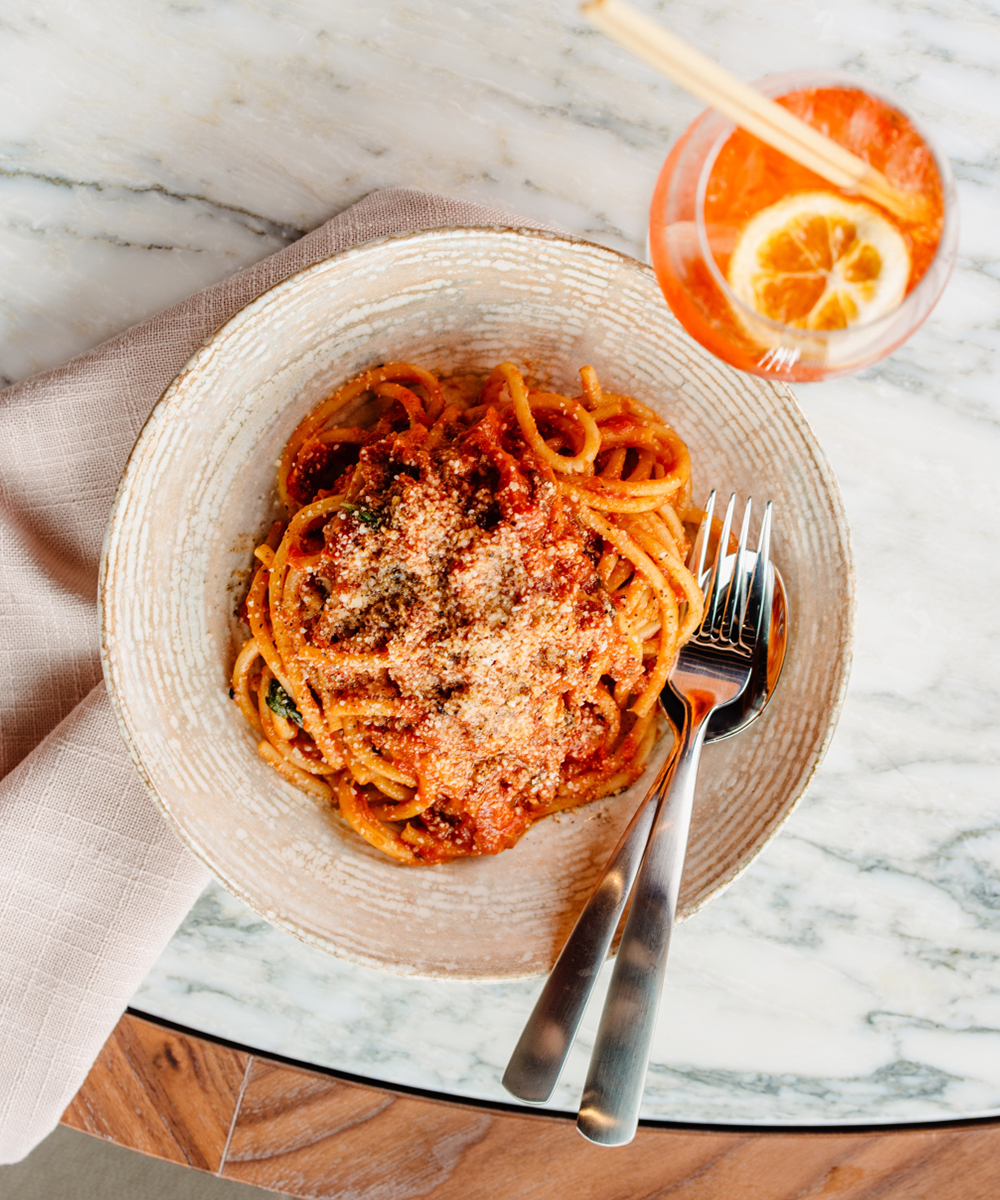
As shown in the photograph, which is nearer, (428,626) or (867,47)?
(428,626)

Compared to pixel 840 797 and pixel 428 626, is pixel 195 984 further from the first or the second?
pixel 840 797

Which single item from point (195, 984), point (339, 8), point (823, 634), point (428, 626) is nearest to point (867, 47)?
point (339, 8)

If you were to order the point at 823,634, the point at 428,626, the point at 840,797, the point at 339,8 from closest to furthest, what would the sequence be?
the point at 428,626
the point at 823,634
the point at 339,8
the point at 840,797

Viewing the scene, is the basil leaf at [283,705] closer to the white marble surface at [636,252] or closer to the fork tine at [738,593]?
the white marble surface at [636,252]

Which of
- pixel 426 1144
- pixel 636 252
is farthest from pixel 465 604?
pixel 426 1144

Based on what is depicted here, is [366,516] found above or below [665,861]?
above

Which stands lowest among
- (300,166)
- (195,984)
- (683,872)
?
(195,984)

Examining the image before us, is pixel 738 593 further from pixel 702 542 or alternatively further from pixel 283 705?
pixel 283 705

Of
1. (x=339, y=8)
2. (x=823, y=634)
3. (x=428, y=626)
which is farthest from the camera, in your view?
(x=339, y=8)
